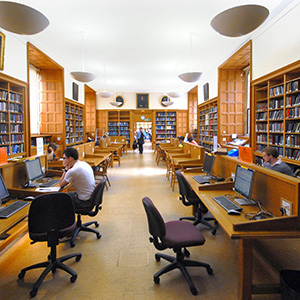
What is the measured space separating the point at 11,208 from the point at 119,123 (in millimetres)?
13633

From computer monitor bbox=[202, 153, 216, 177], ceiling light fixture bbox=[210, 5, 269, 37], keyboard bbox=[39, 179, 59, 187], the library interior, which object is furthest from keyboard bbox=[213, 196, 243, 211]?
ceiling light fixture bbox=[210, 5, 269, 37]

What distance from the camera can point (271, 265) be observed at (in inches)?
94.3

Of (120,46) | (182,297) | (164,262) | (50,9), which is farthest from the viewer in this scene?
(120,46)

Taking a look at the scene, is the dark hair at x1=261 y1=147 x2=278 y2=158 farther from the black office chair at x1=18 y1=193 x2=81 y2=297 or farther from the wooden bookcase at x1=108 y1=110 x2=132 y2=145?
the wooden bookcase at x1=108 y1=110 x2=132 y2=145

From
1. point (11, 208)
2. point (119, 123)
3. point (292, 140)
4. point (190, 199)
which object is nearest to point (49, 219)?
point (11, 208)

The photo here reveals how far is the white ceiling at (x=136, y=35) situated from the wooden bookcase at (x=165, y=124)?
5112mm

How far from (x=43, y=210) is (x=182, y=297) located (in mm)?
1422

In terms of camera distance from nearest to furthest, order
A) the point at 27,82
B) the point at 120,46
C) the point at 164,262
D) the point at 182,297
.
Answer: the point at 182,297, the point at 164,262, the point at 27,82, the point at 120,46

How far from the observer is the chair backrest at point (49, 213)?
6.88 feet

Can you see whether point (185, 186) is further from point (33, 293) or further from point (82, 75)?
point (82, 75)

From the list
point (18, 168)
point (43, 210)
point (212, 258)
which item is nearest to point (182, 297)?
point (212, 258)

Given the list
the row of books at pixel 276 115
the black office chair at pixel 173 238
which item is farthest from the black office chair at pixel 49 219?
the row of books at pixel 276 115

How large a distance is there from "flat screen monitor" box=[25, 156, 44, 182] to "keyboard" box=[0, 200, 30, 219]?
2.50ft

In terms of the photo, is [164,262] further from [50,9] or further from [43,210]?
[50,9]
